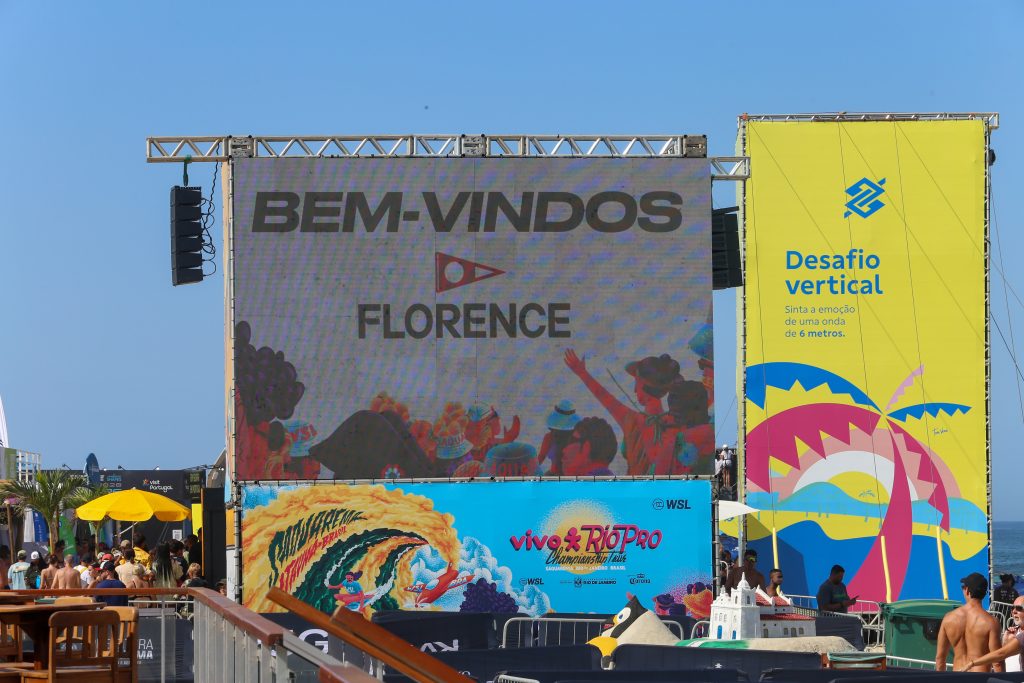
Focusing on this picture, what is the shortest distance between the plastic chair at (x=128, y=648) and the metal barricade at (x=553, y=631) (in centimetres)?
850

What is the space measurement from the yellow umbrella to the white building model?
12.2 meters

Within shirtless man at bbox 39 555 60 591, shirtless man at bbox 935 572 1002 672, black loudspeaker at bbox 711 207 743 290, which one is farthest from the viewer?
black loudspeaker at bbox 711 207 743 290

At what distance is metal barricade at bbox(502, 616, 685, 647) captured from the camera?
17.5 meters

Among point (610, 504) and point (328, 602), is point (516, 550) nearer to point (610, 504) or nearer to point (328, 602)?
point (610, 504)

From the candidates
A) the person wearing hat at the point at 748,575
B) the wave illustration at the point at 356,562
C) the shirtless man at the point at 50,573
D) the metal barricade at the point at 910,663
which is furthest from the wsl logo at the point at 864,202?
the shirtless man at the point at 50,573

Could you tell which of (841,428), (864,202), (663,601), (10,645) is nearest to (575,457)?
(663,601)

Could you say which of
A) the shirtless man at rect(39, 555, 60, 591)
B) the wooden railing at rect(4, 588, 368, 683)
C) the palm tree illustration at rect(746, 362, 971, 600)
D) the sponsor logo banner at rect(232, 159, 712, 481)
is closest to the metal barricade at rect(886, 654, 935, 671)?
the sponsor logo banner at rect(232, 159, 712, 481)

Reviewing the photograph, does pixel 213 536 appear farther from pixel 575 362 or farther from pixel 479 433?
pixel 575 362

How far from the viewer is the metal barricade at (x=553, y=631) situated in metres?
17.5

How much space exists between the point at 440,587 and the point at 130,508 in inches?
252

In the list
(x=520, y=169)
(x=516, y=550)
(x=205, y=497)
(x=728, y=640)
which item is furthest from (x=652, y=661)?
(x=205, y=497)

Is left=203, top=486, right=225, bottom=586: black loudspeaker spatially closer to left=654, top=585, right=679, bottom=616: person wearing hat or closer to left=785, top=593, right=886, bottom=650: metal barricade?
left=654, top=585, right=679, bottom=616: person wearing hat

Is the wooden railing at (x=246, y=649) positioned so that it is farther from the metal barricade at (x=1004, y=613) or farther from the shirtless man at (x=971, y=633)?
the metal barricade at (x=1004, y=613)

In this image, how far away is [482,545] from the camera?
830 inches
